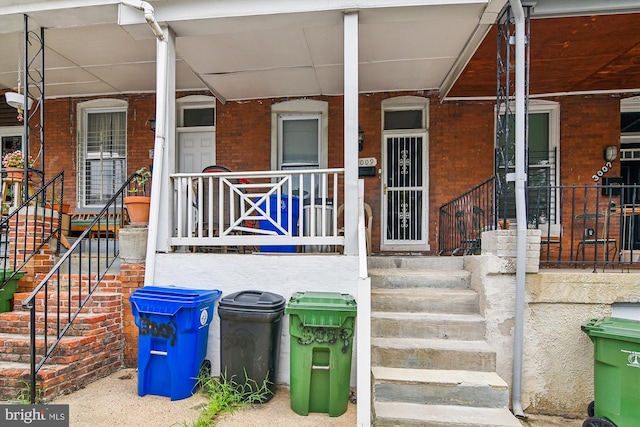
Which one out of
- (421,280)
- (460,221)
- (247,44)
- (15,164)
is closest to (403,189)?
(460,221)

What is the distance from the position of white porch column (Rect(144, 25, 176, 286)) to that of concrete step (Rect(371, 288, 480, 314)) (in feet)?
8.09

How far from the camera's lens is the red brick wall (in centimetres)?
609

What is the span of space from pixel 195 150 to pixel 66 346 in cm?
425

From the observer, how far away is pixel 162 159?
418 centimetres

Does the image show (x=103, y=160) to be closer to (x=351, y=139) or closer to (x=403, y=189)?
(x=351, y=139)

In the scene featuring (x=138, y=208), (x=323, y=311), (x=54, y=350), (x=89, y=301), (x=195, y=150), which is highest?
(x=195, y=150)

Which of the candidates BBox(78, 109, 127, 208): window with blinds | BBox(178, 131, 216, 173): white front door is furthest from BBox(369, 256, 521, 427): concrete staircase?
BBox(78, 109, 127, 208): window with blinds

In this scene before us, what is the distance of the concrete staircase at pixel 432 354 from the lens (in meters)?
2.96

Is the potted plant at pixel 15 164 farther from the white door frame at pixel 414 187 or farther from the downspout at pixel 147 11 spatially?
the white door frame at pixel 414 187

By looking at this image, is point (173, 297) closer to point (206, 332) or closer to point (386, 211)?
point (206, 332)

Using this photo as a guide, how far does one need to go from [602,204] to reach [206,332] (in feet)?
21.4

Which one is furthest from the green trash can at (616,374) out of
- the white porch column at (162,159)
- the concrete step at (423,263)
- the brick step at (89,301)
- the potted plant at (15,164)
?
the potted plant at (15,164)

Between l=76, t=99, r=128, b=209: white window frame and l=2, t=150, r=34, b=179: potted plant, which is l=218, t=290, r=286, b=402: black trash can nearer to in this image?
l=2, t=150, r=34, b=179: potted plant

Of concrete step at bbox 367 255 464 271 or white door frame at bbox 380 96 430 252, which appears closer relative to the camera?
concrete step at bbox 367 255 464 271
